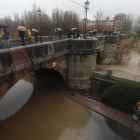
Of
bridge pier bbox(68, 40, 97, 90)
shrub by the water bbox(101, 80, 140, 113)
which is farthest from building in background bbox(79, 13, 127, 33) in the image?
shrub by the water bbox(101, 80, 140, 113)

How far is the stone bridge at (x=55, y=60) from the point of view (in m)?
5.18

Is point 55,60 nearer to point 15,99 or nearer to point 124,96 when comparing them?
point 15,99

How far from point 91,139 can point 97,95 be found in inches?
177

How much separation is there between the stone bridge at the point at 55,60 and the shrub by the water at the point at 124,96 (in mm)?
2608

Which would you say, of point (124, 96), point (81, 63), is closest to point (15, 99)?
point (81, 63)

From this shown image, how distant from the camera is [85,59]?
9.41 meters

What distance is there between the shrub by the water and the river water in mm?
1444

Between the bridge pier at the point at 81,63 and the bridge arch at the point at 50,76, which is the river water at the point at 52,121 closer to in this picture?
the bridge arch at the point at 50,76

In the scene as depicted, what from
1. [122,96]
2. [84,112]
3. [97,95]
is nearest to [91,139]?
[84,112]

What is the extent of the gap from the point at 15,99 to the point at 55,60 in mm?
5056

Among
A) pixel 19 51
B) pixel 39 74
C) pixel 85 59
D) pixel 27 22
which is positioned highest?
pixel 27 22

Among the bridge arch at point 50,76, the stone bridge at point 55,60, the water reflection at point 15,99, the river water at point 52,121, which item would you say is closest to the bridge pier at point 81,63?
the stone bridge at point 55,60

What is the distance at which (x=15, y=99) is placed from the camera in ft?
30.5

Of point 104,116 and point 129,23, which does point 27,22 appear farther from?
point 129,23
